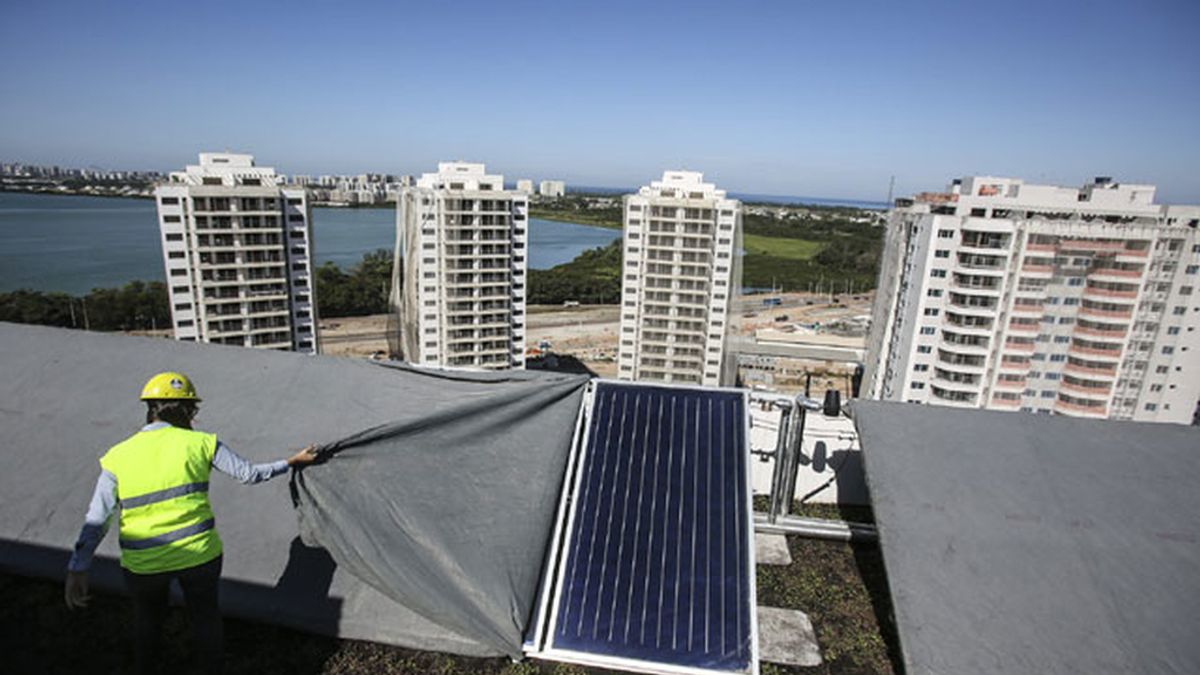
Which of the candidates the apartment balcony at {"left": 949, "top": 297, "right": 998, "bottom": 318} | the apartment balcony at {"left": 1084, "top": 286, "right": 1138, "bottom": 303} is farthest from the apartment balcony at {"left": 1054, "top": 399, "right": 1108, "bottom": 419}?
the apartment balcony at {"left": 949, "top": 297, "right": 998, "bottom": 318}

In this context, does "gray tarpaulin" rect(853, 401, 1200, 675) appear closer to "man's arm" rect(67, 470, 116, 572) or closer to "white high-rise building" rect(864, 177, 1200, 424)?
"man's arm" rect(67, 470, 116, 572)

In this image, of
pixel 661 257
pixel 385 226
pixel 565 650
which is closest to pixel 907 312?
pixel 661 257

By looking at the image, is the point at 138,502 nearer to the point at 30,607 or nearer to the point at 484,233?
the point at 30,607

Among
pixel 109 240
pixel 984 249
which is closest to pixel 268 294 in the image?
pixel 984 249

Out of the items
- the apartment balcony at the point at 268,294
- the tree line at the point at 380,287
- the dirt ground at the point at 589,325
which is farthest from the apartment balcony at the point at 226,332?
the tree line at the point at 380,287

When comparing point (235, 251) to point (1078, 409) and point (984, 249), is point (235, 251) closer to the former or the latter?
point (984, 249)

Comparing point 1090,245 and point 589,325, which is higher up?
point 1090,245
